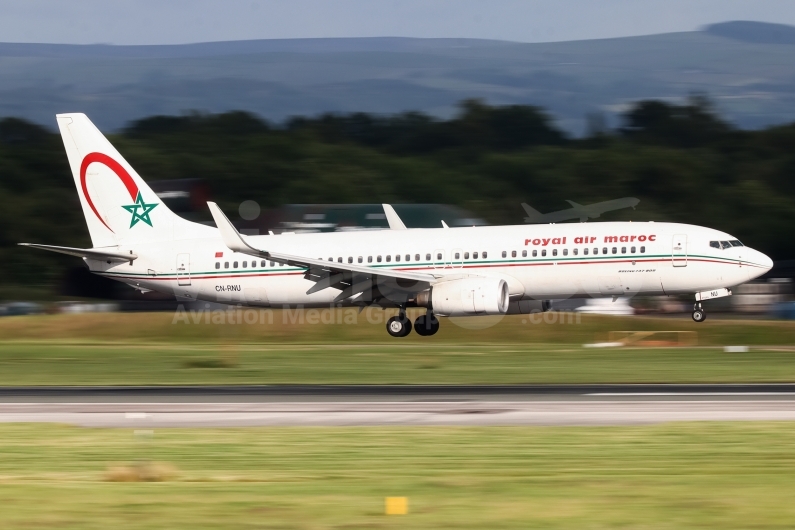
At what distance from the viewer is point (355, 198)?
92.6 metres

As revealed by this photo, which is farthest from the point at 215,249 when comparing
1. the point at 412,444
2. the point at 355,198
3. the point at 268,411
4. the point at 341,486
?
the point at 355,198

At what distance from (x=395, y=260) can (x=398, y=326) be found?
2.31m

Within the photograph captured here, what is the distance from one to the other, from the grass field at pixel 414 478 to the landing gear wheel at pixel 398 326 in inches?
729

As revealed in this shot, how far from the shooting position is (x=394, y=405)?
22438 millimetres

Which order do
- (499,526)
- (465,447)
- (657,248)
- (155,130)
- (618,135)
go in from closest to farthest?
(499,526) → (465,447) → (657,248) → (618,135) → (155,130)

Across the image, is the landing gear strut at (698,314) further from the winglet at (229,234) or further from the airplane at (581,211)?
the airplane at (581,211)

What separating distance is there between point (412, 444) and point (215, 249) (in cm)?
2299

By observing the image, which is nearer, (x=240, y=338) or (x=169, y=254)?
(x=169, y=254)

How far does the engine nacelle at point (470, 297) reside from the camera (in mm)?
33406

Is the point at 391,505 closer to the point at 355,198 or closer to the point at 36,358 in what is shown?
the point at 36,358

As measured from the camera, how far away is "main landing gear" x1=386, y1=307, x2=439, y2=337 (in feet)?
122

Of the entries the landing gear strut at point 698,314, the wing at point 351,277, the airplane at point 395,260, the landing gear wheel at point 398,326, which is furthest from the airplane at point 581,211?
the wing at point 351,277

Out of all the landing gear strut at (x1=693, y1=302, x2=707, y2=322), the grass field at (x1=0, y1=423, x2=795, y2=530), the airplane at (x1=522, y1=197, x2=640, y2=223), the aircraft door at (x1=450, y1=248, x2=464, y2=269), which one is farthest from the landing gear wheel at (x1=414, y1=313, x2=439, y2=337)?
the airplane at (x1=522, y1=197, x2=640, y2=223)

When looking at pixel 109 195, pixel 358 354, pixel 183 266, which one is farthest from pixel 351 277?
pixel 109 195
